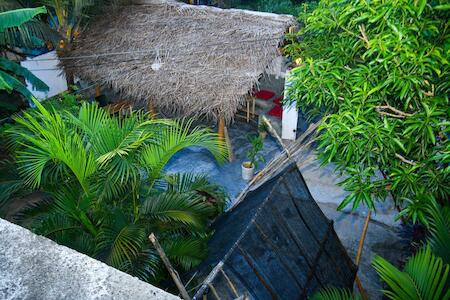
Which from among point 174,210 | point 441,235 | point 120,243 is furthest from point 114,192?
Answer: point 441,235

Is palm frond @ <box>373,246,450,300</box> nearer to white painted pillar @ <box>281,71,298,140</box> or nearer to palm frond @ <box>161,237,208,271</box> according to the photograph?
palm frond @ <box>161,237,208,271</box>

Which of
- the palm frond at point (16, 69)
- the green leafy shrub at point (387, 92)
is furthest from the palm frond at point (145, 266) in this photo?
the palm frond at point (16, 69)

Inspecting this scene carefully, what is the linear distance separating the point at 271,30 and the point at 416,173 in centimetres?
570

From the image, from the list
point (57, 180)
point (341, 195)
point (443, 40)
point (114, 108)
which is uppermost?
point (443, 40)

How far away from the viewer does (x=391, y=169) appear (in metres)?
3.60

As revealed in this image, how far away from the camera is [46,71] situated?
34.6 feet

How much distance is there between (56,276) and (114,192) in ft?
8.45

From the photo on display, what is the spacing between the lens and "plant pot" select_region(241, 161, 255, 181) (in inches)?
319

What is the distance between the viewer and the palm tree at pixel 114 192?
144 inches

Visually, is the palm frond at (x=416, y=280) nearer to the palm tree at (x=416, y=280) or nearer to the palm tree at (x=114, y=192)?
the palm tree at (x=416, y=280)

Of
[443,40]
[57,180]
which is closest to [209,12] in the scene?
[57,180]

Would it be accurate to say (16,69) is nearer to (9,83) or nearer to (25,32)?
(25,32)

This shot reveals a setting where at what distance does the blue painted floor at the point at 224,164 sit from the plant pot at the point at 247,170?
0.39ft

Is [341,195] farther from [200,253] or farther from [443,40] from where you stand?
[443,40]
